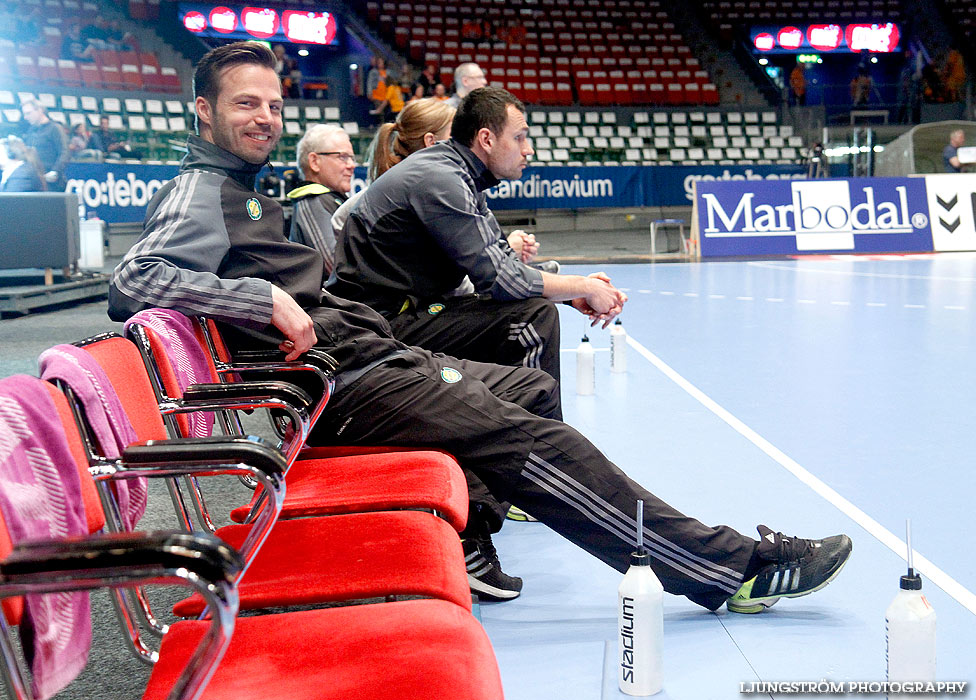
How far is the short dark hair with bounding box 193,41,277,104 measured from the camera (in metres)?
2.46

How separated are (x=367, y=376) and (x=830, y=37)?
27.7 metres

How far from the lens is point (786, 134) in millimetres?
21250

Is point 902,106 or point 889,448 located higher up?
point 902,106

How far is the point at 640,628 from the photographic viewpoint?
1925 mm

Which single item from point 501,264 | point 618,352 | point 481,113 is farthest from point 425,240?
point 618,352

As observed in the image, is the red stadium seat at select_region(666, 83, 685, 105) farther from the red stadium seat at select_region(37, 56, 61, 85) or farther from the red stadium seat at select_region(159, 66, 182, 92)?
the red stadium seat at select_region(37, 56, 61, 85)

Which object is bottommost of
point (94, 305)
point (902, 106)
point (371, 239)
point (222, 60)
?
point (94, 305)

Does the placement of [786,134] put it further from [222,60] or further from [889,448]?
[222,60]

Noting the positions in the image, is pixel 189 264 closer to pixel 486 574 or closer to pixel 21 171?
pixel 486 574

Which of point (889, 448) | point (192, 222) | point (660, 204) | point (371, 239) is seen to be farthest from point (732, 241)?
point (192, 222)

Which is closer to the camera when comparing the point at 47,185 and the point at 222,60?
the point at 222,60

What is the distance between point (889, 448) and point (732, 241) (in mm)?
10049

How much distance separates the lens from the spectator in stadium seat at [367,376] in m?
2.20

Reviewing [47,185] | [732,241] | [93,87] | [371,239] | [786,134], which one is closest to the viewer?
[371,239]
